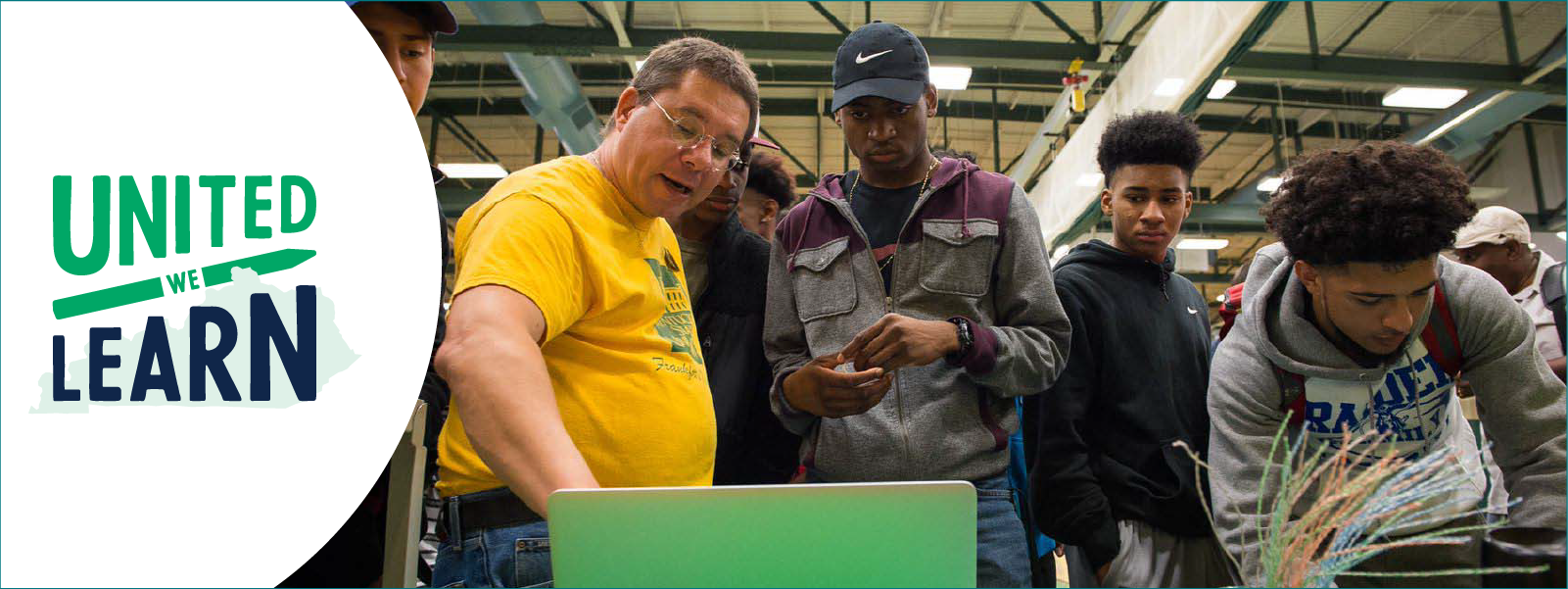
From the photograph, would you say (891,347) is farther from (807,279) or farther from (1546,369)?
(1546,369)

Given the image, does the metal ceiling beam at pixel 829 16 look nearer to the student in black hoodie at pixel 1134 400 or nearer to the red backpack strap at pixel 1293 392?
the student in black hoodie at pixel 1134 400

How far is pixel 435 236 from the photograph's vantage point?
108 cm

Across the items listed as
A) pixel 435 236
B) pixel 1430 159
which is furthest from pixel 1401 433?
pixel 435 236

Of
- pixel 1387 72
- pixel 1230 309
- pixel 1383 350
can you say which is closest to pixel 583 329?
pixel 1383 350

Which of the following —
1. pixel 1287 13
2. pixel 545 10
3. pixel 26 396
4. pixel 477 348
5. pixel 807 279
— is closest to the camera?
pixel 477 348

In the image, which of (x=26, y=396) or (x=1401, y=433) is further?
(x=1401, y=433)

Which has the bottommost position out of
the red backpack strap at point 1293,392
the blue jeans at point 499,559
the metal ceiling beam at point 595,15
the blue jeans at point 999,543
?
the blue jeans at point 999,543

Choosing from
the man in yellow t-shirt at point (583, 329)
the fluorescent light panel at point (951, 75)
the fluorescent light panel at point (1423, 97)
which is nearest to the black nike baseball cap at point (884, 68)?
the man in yellow t-shirt at point (583, 329)

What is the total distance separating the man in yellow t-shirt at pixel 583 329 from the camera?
869 mm

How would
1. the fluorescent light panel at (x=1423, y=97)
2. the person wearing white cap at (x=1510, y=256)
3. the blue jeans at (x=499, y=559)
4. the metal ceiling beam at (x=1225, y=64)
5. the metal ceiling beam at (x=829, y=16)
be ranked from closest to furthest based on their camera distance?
the blue jeans at (x=499, y=559) → the metal ceiling beam at (x=1225, y=64) → the person wearing white cap at (x=1510, y=256) → the metal ceiling beam at (x=829, y=16) → the fluorescent light panel at (x=1423, y=97)

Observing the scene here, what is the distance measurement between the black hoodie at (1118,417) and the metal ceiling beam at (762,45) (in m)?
3.81

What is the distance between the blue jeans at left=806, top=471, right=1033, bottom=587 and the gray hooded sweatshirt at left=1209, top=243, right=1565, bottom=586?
28 cm

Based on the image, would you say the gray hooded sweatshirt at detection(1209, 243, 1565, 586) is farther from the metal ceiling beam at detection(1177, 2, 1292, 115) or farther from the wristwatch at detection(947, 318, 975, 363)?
the metal ceiling beam at detection(1177, 2, 1292, 115)

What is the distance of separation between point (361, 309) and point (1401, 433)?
1414 millimetres
